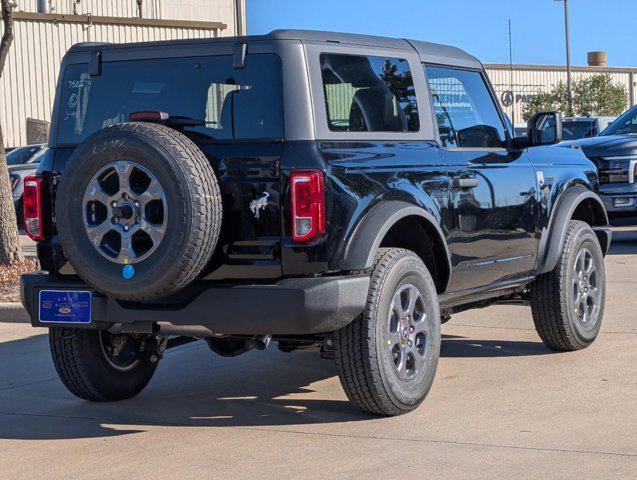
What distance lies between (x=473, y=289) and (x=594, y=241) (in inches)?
56.8

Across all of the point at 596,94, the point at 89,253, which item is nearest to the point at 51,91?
the point at 596,94

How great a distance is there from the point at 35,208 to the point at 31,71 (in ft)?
86.1

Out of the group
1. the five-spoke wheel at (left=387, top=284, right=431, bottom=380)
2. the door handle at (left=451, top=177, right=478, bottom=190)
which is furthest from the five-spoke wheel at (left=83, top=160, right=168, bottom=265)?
the door handle at (left=451, top=177, right=478, bottom=190)

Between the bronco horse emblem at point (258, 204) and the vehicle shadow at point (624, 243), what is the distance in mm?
9393

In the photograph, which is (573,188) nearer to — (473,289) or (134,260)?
(473,289)

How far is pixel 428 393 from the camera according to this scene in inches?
260

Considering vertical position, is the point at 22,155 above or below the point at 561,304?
above

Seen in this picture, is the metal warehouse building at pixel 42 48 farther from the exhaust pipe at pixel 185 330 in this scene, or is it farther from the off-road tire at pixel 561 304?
the exhaust pipe at pixel 185 330

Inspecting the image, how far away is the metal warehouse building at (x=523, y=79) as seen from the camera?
46250mm

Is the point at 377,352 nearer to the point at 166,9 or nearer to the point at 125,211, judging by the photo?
the point at 125,211

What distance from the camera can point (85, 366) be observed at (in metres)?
6.54

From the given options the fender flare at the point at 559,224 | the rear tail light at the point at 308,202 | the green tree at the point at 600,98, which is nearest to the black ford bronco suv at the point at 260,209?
the rear tail light at the point at 308,202

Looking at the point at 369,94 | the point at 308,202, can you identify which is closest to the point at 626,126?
the point at 369,94

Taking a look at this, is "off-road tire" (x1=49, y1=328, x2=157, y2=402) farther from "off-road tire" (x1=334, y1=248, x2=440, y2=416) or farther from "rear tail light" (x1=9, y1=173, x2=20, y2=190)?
"rear tail light" (x1=9, y1=173, x2=20, y2=190)
